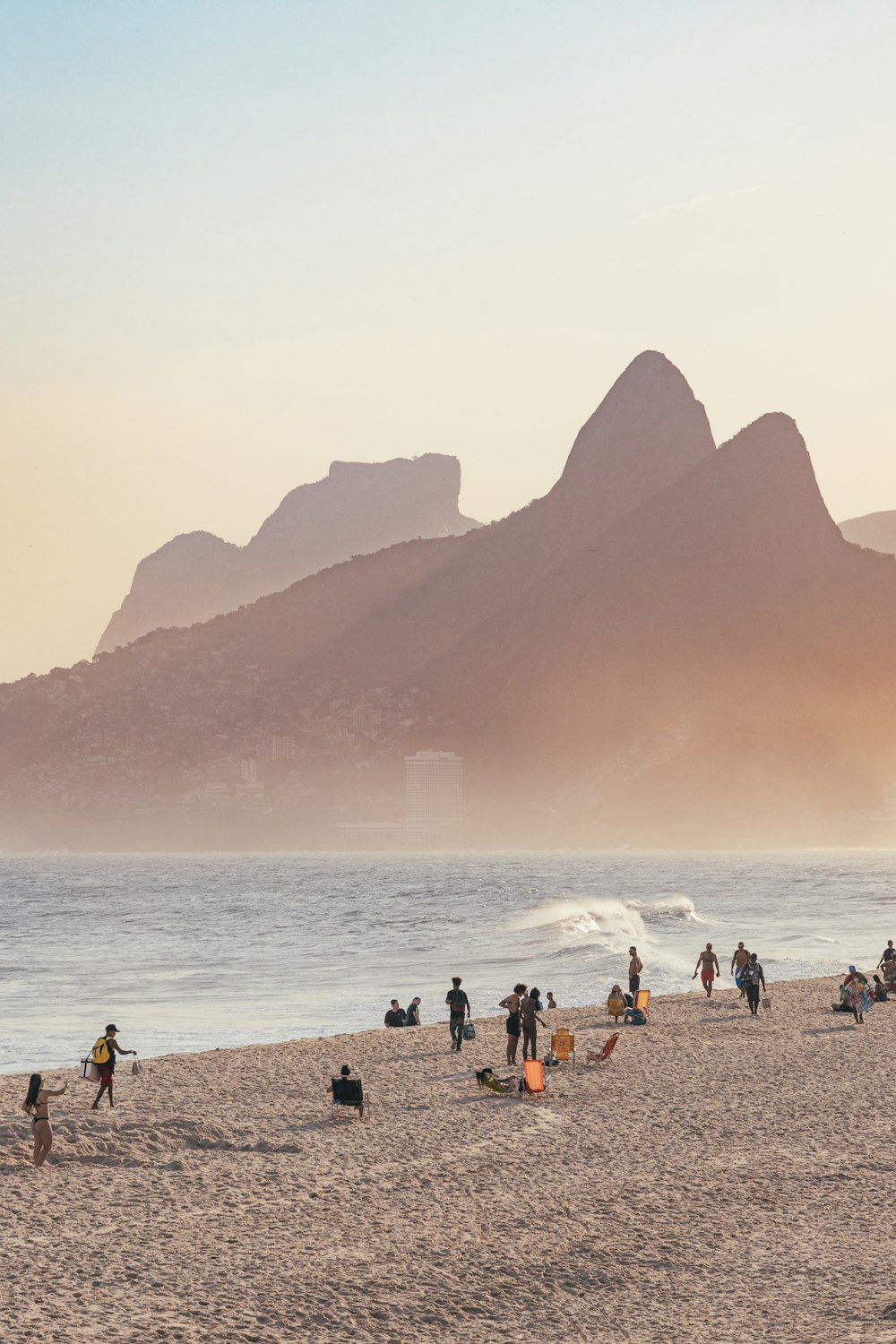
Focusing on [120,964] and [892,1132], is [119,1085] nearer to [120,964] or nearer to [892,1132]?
[892,1132]

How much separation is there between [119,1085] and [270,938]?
38.8 metres

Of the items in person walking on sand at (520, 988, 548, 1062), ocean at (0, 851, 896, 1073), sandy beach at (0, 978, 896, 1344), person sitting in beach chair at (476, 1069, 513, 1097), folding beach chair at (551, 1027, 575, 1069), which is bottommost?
ocean at (0, 851, 896, 1073)

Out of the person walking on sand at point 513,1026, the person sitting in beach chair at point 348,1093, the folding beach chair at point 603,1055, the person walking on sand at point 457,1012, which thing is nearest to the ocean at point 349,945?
the person walking on sand at point 457,1012

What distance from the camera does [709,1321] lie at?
1086cm

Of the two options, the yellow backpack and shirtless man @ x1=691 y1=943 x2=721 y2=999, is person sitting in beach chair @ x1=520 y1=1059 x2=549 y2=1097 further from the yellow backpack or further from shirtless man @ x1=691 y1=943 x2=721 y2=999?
shirtless man @ x1=691 y1=943 x2=721 y2=999

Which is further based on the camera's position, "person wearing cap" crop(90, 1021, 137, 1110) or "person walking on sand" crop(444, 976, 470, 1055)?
"person walking on sand" crop(444, 976, 470, 1055)

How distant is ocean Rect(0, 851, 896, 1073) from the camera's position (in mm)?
31281

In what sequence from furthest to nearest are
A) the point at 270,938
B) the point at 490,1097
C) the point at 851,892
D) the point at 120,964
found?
the point at 851,892 < the point at 270,938 < the point at 120,964 < the point at 490,1097

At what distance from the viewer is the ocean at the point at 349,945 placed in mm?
31281

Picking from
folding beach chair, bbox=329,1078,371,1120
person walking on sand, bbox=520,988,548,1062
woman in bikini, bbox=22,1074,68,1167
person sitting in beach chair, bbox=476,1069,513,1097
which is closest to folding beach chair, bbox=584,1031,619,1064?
person walking on sand, bbox=520,988,548,1062

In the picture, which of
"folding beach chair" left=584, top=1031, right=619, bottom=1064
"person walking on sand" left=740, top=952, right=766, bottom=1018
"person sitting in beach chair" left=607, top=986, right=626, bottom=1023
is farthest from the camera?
"person walking on sand" left=740, top=952, right=766, bottom=1018

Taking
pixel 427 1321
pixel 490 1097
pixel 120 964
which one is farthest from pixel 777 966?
pixel 427 1321

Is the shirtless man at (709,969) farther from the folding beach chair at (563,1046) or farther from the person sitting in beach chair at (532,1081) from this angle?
the person sitting in beach chair at (532,1081)

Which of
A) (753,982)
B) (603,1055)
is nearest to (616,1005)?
(753,982)
